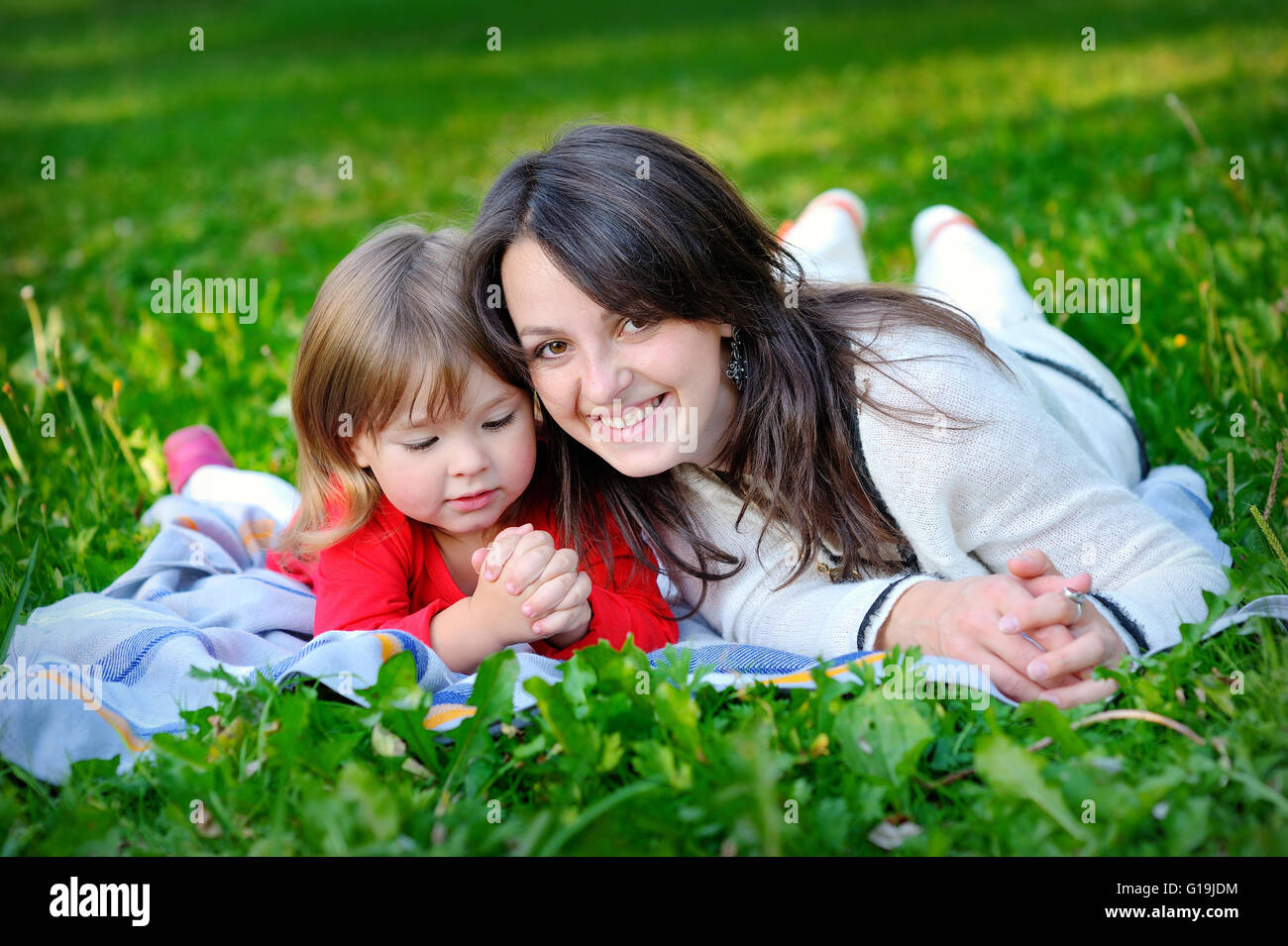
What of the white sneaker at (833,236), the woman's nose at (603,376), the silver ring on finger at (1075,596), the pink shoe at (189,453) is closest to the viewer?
the silver ring on finger at (1075,596)

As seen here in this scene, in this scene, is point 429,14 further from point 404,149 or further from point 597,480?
point 597,480

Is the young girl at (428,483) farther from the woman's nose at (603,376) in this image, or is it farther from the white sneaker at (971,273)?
the white sneaker at (971,273)

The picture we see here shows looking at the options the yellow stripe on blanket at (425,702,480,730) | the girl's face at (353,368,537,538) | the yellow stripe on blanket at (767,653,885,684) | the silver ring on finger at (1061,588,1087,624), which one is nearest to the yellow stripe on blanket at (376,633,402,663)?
the yellow stripe on blanket at (425,702,480,730)

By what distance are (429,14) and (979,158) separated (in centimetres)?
1744

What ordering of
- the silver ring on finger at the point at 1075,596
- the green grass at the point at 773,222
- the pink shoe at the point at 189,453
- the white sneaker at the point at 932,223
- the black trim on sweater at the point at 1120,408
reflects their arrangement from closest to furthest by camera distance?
1. the green grass at the point at 773,222
2. the silver ring on finger at the point at 1075,596
3. the black trim on sweater at the point at 1120,408
4. the pink shoe at the point at 189,453
5. the white sneaker at the point at 932,223

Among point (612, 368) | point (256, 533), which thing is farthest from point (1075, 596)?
point (256, 533)

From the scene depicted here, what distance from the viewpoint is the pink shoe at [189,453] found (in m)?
3.56

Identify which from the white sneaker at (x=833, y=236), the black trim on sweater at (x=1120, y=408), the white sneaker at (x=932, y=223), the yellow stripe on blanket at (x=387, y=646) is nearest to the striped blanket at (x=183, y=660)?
the yellow stripe on blanket at (x=387, y=646)

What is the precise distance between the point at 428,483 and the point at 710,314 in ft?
2.33

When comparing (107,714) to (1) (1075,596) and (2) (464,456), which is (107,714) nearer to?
(2) (464,456)

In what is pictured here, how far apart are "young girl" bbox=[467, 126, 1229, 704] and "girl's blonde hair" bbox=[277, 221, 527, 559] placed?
0.39 ft

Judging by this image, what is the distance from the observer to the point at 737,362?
261 centimetres

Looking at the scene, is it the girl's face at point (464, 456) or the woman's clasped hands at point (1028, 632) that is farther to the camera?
the girl's face at point (464, 456)

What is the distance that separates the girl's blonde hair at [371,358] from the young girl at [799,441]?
0.39 feet
